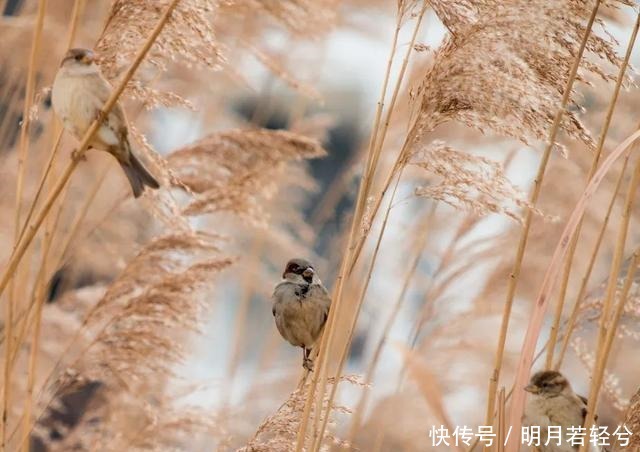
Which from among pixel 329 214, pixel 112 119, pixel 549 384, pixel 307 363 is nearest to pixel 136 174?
pixel 112 119

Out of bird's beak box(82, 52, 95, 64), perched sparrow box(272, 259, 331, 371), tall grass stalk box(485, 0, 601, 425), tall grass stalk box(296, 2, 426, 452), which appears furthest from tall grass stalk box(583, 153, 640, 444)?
bird's beak box(82, 52, 95, 64)

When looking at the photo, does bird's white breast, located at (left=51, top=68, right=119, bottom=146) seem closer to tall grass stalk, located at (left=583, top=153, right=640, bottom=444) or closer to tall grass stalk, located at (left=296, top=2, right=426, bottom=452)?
tall grass stalk, located at (left=296, top=2, right=426, bottom=452)

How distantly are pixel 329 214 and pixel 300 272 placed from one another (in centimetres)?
176

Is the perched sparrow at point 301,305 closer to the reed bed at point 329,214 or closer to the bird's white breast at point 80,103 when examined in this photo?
the reed bed at point 329,214

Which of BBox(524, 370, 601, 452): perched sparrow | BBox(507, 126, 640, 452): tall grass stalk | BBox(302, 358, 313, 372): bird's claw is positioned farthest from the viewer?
BBox(302, 358, 313, 372): bird's claw

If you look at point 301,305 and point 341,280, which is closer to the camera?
point 341,280

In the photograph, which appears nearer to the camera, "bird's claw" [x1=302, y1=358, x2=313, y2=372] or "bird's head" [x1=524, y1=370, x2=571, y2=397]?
"bird's head" [x1=524, y1=370, x2=571, y2=397]

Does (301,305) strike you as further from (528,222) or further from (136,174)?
(528,222)

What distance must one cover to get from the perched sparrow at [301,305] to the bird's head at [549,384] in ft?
2.09

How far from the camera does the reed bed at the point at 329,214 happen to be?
178cm

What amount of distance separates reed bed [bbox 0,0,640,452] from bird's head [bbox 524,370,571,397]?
87mm

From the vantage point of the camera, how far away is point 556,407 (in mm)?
2070

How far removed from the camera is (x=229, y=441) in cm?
254

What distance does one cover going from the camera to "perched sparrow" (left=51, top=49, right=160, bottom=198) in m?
1.80
